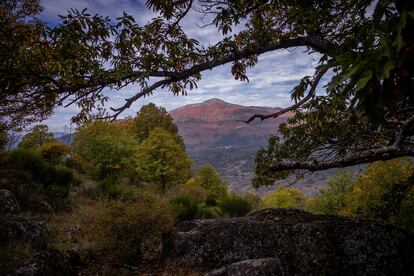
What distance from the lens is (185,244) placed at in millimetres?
9109

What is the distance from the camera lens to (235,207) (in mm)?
17594

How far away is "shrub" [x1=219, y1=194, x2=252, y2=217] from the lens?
1748cm

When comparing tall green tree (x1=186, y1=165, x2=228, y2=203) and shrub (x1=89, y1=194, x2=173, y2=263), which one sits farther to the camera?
tall green tree (x1=186, y1=165, x2=228, y2=203)

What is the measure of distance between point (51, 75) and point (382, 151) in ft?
16.6

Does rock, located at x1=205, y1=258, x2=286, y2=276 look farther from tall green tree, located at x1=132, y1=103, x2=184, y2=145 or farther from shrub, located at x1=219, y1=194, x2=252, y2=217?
tall green tree, located at x1=132, y1=103, x2=184, y2=145

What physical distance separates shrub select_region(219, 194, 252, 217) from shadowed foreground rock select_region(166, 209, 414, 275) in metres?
7.97

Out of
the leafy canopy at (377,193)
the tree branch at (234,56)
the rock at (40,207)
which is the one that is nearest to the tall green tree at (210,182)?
the leafy canopy at (377,193)

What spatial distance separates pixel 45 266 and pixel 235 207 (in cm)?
1205

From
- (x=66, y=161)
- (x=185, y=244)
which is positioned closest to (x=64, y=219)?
(x=185, y=244)

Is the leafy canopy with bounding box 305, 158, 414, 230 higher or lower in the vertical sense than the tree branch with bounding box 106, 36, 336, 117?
lower

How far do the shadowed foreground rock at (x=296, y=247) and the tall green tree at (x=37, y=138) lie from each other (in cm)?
3231

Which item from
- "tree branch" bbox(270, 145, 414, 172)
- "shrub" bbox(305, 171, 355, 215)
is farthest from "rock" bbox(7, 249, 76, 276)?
"shrub" bbox(305, 171, 355, 215)

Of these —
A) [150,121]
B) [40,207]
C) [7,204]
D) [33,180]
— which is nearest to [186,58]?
[7,204]

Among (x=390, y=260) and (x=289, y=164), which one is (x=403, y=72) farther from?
(x=390, y=260)
